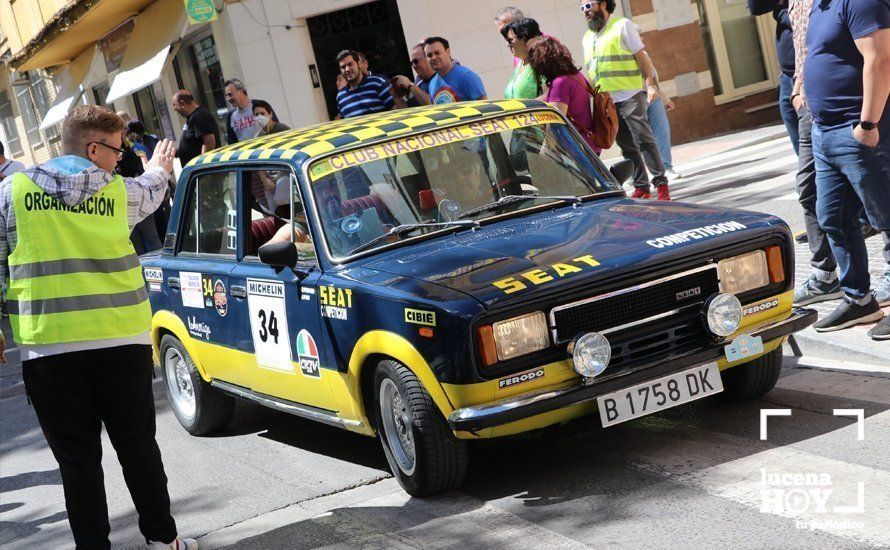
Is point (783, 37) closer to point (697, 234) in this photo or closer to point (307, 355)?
point (697, 234)

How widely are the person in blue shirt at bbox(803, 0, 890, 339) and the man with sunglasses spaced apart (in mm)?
4641

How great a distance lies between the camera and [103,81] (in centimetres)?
2684

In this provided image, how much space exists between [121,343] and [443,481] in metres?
1.54

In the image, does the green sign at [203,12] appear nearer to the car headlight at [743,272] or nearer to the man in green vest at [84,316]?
the man in green vest at [84,316]

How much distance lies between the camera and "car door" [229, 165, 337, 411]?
601 cm

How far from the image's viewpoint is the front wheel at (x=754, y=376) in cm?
589

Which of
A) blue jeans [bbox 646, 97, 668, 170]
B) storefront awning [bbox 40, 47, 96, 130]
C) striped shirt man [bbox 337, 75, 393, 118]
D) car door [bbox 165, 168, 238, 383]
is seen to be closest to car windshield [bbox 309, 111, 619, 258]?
car door [bbox 165, 168, 238, 383]

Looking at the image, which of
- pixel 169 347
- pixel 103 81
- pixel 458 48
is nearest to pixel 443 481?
pixel 169 347

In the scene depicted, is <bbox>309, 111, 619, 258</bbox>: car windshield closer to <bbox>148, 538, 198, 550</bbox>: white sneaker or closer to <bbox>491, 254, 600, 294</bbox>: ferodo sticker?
<bbox>491, 254, 600, 294</bbox>: ferodo sticker

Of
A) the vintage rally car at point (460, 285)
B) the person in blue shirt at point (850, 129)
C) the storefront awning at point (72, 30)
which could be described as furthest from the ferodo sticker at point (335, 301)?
the storefront awning at point (72, 30)

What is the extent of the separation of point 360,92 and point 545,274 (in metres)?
6.39

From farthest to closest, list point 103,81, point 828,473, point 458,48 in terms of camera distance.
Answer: point 103,81 < point 458,48 < point 828,473

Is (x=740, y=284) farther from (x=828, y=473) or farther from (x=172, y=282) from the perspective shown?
(x=172, y=282)

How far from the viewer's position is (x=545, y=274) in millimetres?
5109
